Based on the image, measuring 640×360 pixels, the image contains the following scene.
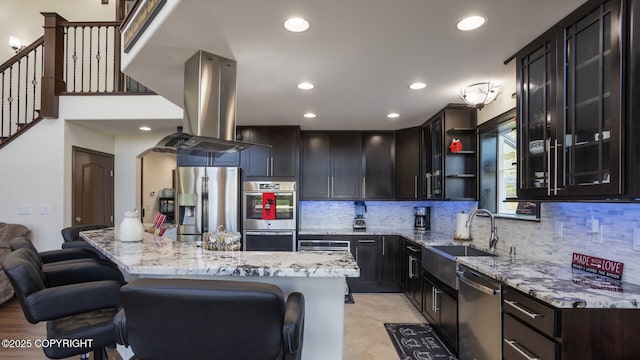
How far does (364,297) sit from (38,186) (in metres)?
4.58

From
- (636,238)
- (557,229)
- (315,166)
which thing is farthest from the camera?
(315,166)

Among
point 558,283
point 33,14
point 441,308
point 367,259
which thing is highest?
point 33,14

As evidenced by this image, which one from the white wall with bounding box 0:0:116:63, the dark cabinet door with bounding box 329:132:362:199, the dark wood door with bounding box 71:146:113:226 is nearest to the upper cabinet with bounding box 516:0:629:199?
the dark cabinet door with bounding box 329:132:362:199

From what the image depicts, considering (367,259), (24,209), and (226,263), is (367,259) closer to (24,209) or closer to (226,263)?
(226,263)

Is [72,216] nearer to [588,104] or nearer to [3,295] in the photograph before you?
[3,295]

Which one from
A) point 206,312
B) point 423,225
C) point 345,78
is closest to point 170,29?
point 345,78

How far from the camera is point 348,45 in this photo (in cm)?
214

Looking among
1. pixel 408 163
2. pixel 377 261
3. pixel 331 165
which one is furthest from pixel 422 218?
pixel 331 165

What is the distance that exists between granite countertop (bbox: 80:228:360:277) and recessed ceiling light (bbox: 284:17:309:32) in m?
1.30

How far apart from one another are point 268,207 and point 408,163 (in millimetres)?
2129

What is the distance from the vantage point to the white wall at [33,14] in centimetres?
600

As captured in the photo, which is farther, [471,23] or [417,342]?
[417,342]

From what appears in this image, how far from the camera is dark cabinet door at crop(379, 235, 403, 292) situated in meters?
4.68

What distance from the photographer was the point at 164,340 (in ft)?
3.79
